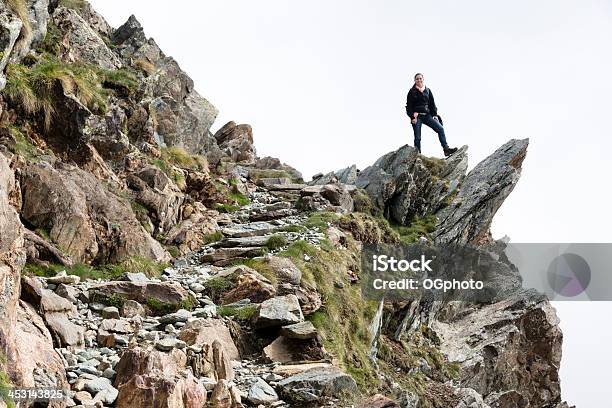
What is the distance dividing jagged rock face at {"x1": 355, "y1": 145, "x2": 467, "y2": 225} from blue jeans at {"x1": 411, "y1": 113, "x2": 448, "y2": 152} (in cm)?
122

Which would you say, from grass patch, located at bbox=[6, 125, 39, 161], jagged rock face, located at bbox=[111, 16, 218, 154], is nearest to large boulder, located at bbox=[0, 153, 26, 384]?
grass patch, located at bbox=[6, 125, 39, 161]

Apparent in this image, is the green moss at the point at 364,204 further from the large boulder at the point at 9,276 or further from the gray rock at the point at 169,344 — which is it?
the large boulder at the point at 9,276

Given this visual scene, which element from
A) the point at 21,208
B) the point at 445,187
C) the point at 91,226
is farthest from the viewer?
the point at 445,187

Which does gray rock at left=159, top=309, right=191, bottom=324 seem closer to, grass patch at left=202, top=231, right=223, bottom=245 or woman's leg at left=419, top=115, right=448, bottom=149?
grass patch at left=202, top=231, right=223, bottom=245

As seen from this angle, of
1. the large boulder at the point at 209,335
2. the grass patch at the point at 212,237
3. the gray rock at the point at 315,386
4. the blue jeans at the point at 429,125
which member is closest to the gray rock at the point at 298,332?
the large boulder at the point at 209,335

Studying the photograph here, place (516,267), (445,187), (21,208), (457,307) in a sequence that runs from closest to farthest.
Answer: (21,208)
(457,307)
(445,187)
(516,267)

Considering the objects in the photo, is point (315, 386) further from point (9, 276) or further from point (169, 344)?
point (9, 276)

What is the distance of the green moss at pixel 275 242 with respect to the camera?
19797 mm

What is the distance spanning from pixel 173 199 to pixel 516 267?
24.4m

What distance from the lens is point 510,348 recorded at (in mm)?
30656

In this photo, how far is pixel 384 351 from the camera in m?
20.9

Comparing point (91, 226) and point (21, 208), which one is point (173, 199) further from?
point (21, 208)

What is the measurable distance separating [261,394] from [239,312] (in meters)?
3.64

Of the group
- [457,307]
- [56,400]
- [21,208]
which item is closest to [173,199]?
[21,208]
